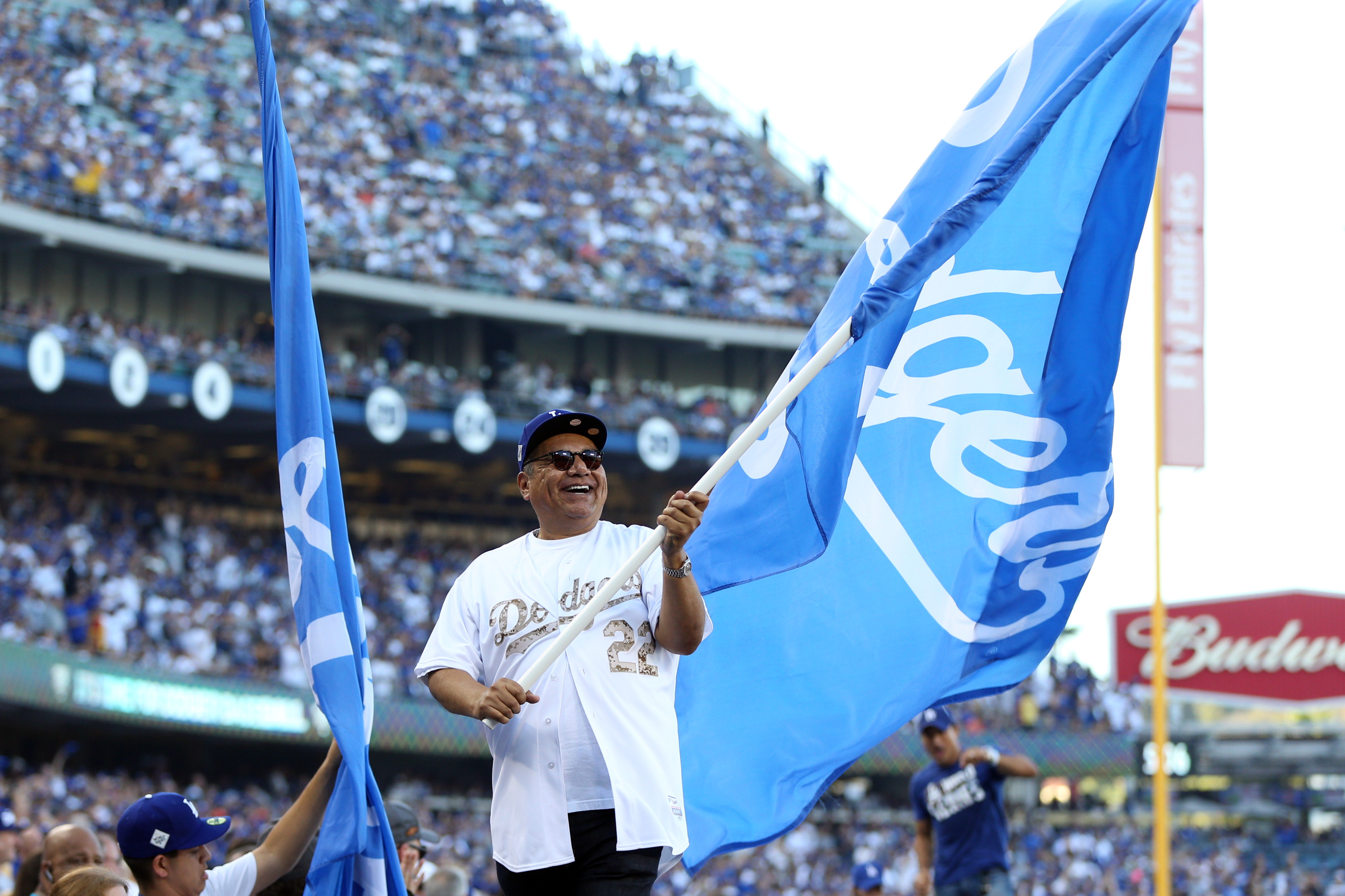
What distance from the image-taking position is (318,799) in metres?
3.95

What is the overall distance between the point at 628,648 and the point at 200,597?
22.7 m

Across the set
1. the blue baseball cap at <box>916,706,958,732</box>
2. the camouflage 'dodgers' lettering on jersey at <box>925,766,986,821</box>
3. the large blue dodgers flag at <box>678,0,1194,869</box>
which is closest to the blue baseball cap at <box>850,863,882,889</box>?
the camouflage 'dodgers' lettering on jersey at <box>925,766,986,821</box>

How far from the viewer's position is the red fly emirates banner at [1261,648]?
30484mm

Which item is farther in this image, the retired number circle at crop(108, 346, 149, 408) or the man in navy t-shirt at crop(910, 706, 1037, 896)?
the retired number circle at crop(108, 346, 149, 408)

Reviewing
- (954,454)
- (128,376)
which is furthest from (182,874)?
(128,376)

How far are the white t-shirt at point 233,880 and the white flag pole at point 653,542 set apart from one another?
2.54 ft

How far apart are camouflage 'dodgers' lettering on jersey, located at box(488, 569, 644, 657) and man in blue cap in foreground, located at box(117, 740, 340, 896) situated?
18.9 inches

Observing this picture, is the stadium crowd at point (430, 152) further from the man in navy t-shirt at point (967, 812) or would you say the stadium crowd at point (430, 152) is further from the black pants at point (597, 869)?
the black pants at point (597, 869)

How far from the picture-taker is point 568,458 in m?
3.83

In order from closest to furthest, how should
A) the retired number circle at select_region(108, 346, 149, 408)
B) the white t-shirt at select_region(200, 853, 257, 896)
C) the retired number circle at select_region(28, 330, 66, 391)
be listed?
the white t-shirt at select_region(200, 853, 257, 896) < the retired number circle at select_region(28, 330, 66, 391) < the retired number circle at select_region(108, 346, 149, 408)

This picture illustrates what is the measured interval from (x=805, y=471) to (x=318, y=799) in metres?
1.46

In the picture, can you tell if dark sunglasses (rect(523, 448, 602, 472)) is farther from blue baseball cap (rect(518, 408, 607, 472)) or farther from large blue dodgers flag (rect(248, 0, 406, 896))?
large blue dodgers flag (rect(248, 0, 406, 896))

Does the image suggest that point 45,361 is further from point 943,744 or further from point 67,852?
point 67,852

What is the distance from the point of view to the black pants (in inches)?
139
